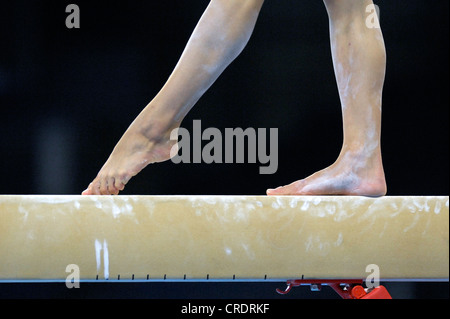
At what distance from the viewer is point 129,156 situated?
157cm

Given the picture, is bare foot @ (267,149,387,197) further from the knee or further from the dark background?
the dark background

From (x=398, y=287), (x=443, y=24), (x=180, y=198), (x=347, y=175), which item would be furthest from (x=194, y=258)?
(x=443, y=24)

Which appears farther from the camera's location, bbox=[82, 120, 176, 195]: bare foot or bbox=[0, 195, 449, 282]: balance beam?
bbox=[82, 120, 176, 195]: bare foot

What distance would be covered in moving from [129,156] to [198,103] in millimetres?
1420

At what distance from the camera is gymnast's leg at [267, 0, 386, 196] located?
4.77 ft

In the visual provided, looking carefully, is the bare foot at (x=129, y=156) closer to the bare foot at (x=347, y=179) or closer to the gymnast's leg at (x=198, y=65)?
the gymnast's leg at (x=198, y=65)

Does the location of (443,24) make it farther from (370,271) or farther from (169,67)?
(370,271)

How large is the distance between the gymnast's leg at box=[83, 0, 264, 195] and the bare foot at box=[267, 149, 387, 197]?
340mm

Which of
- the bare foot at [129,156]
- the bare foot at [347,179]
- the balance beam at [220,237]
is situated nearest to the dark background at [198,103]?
the bare foot at [129,156]


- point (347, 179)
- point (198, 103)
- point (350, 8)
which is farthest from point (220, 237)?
point (198, 103)

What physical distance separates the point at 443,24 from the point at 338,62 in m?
1.83

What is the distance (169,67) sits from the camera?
302 centimetres

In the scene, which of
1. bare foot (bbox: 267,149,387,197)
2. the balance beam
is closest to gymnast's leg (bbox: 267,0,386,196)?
bare foot (bbox: 267,149,387,197)

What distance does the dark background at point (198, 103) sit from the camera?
9.66ft
